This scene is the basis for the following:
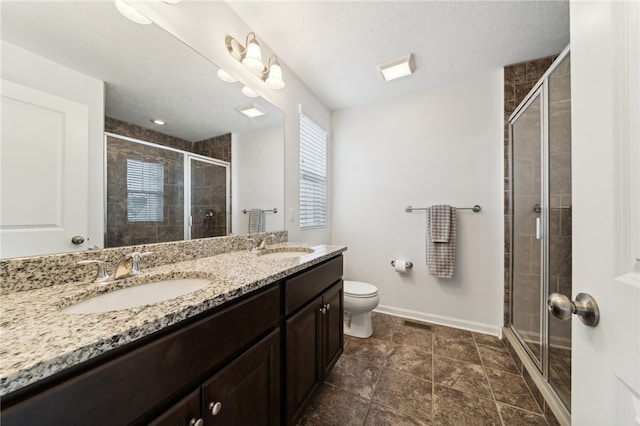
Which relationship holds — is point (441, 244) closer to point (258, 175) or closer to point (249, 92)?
point (258, 175)

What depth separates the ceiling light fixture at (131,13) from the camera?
2.97ft

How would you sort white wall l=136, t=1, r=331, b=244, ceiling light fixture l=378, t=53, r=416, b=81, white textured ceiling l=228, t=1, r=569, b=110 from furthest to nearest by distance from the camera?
ceiling light fixture l=378, t=53, r=416, b=81 → white textured ceiling l=228, t=1, r=569, b=110 → white wall l=136, t=1, r=331, b=244

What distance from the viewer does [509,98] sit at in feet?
6.19

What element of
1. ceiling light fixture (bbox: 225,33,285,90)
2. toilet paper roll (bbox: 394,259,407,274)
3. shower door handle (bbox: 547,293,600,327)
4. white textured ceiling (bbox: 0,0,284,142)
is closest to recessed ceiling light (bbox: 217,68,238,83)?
white textured ceiling (bbox: 0,0,284,142)

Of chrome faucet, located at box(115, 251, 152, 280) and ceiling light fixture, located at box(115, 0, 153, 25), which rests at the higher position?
ceiling light fixture, located at box(115, 0, 153, 25)

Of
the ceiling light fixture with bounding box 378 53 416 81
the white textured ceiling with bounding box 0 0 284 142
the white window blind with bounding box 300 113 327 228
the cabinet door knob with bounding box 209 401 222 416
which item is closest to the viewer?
the cabinet door knob with bounding box 209 401 222 416

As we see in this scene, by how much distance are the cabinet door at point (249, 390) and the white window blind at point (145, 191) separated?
0.74 m

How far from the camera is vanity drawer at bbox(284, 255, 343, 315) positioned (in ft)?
3.28

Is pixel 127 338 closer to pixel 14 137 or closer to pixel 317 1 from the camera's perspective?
pixel 14 137

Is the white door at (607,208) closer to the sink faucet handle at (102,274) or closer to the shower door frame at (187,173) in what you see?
the sink faucet handle at (102,274)

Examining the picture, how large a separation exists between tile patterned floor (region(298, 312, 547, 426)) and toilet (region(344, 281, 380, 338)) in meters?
0.08

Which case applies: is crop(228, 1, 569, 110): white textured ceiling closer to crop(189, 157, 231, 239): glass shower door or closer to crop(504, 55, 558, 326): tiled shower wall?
crop(504, 55, 558, 326): tiled shower wall

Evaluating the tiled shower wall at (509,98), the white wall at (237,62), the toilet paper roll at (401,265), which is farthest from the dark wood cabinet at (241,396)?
the tiled shower wall at (509,98)

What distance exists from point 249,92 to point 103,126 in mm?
871
